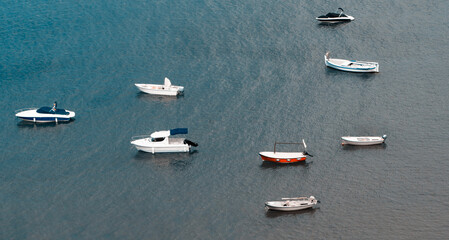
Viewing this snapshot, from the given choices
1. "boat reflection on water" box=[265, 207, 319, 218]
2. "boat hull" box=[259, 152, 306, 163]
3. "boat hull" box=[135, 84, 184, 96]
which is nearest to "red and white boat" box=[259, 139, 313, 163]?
"boat hull" box=[259, 152, 306, 163]

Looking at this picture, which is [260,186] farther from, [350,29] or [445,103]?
[350,29]

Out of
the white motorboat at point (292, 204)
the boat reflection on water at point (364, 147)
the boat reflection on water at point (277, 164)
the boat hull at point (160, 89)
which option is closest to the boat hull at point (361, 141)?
the boat reflection on water at point (364, 147)

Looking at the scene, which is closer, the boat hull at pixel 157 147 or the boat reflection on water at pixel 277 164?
the boat reflection on water at pixel 277 164

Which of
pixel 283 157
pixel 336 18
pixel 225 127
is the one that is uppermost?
pixel 336 18

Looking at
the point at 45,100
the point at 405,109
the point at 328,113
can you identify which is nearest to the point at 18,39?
the point at 45,100

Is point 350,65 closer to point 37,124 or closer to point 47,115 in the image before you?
point 47,115

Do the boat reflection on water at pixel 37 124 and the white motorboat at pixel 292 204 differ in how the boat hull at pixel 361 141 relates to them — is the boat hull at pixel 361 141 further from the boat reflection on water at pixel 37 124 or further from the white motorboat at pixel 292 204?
the boat reflection on water at pixel 37 124

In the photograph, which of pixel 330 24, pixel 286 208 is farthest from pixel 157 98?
pixel 330 24
